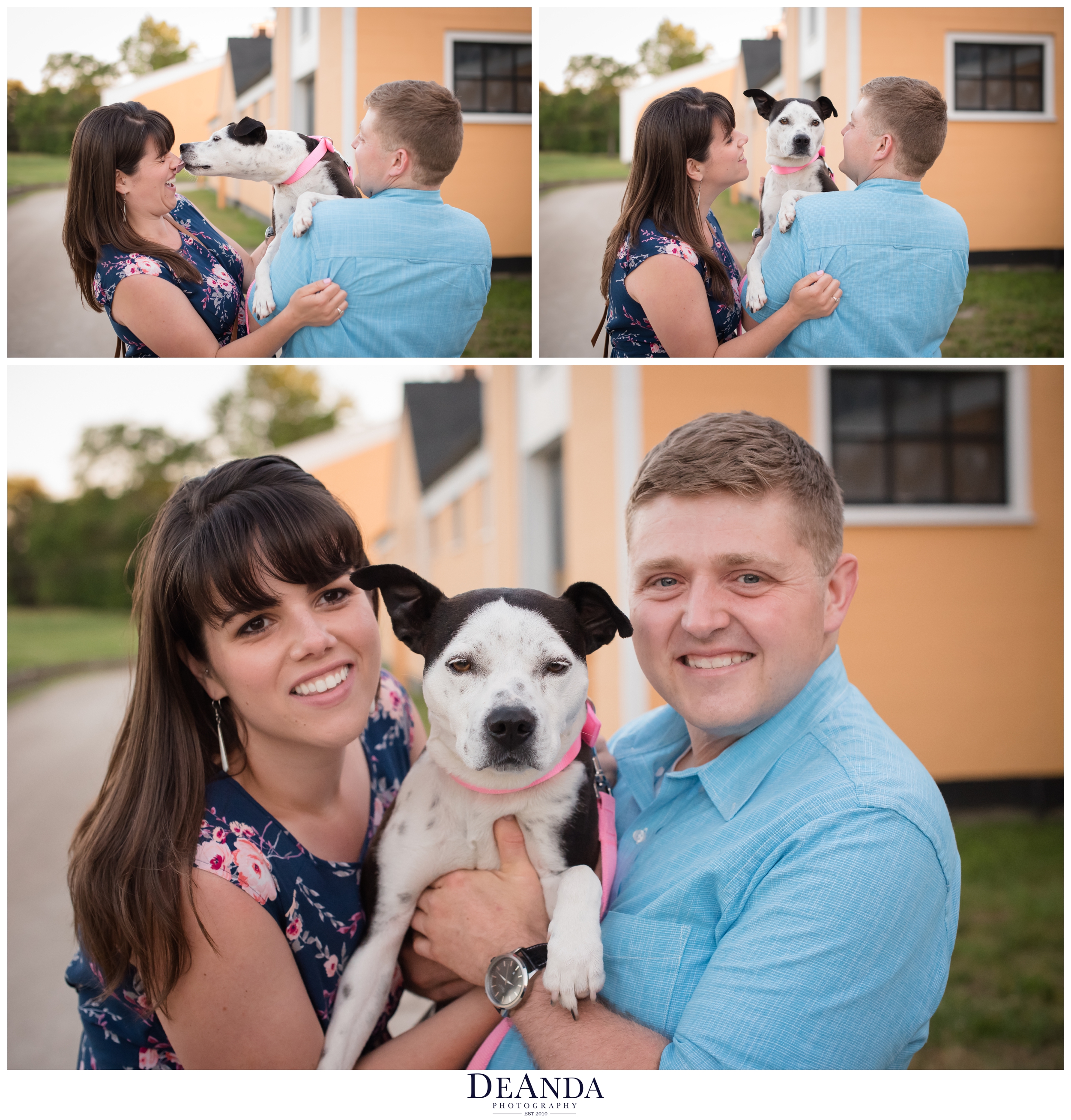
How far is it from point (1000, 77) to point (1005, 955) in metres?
3.45

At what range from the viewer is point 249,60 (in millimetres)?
2145

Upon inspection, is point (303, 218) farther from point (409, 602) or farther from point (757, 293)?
point (757, 293)

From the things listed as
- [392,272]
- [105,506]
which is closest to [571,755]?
[392,272]

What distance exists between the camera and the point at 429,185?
2.11 m

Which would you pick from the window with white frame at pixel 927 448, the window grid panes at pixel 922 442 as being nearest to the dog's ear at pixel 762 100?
the window with white frame at pixel 927 448

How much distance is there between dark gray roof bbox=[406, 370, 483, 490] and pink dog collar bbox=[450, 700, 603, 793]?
4449 millimetres

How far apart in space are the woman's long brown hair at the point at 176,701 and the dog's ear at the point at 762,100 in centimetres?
130

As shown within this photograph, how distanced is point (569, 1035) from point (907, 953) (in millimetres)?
564

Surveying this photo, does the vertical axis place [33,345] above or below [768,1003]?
above

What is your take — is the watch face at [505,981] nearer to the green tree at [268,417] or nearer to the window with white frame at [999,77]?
the window with white frame at [999,77]

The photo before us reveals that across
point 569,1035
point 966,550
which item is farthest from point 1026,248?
point 966,550

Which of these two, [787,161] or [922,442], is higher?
[787,161]

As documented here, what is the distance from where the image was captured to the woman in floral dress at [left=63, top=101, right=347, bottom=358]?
6.53 ft
